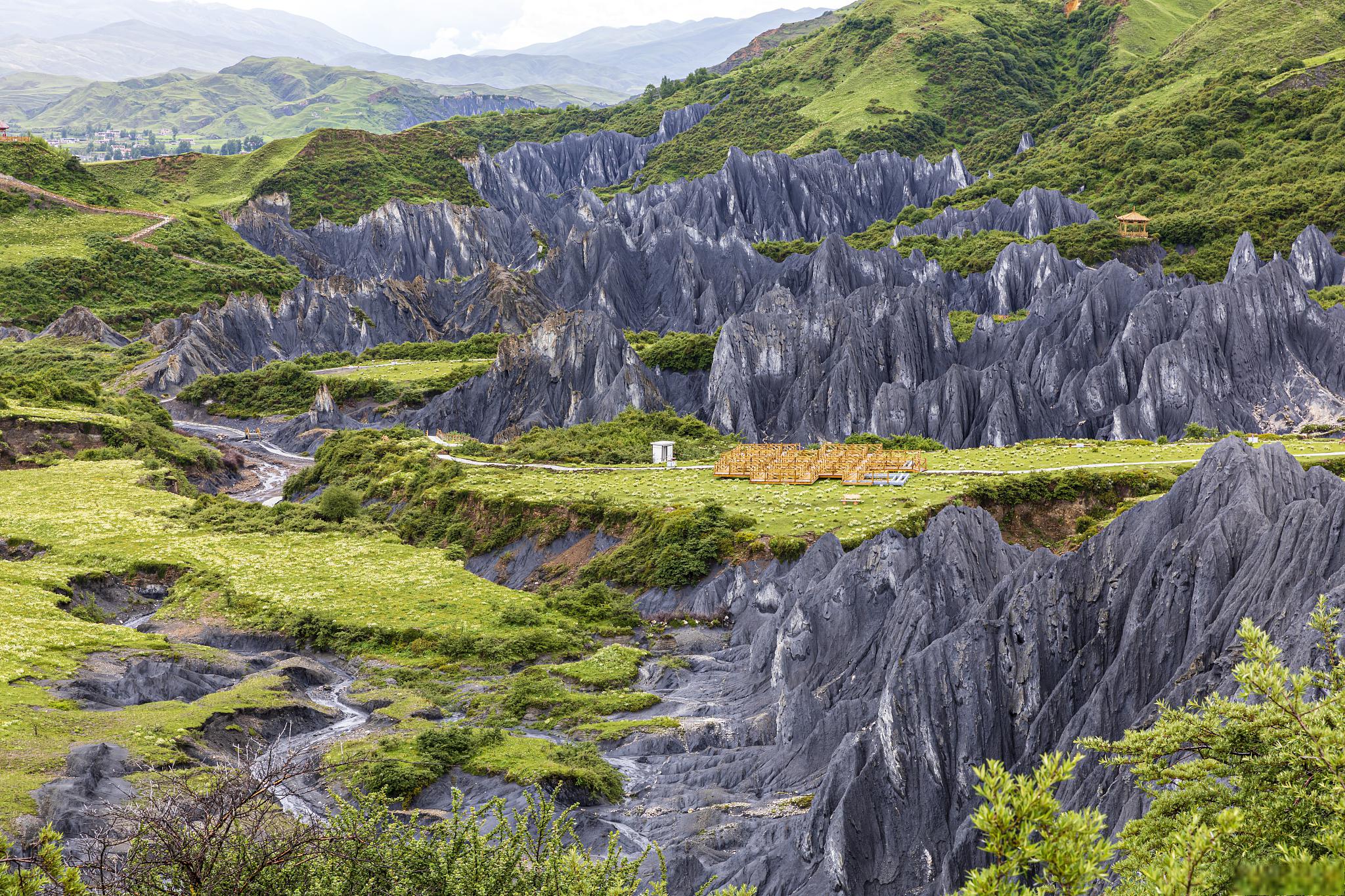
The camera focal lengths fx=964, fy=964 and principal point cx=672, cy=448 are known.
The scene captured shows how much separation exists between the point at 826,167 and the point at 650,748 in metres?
178

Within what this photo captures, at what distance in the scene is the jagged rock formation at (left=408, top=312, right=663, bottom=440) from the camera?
91.8m

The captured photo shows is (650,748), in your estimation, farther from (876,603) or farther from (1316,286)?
(1316,286)

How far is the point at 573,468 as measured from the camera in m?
70.5

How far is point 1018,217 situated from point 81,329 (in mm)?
137877

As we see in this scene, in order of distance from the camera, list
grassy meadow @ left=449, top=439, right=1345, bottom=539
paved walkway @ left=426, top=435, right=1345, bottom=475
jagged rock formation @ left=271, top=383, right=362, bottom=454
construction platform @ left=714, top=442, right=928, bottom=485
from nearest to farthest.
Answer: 1. grassy meadow @ left=449, top=439, right=1345, bottom=539
2. paved walkway @ left=426, top=435, right=1345, bottom=475
3. construction platform @ left=714, top=442, right=928, bottom=485
4. jagged rock formation @ left=271, top=383, right=362, bottom=454

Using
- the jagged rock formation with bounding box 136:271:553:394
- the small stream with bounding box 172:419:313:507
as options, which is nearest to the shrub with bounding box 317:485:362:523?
the small stream with bounding box 172:419:313:507

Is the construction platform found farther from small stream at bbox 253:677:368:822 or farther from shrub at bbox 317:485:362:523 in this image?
small stream at bbox 253:677:368:822

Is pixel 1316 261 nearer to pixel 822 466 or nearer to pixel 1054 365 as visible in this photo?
pixel 1054 365

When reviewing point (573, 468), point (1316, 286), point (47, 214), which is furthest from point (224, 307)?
point (1316, 286)

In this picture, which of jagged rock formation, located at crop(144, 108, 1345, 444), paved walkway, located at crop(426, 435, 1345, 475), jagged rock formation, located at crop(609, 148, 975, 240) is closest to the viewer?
paved walkway, located at crop(426, 435, 1345, 475)

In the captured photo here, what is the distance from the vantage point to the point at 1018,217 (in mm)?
147375

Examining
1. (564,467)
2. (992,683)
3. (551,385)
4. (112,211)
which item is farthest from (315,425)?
(112,211)

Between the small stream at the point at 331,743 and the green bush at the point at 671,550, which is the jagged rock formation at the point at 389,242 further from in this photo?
the small stream at the point at 331,743

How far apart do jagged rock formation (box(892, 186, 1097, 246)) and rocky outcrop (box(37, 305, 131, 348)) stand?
4589 inches
